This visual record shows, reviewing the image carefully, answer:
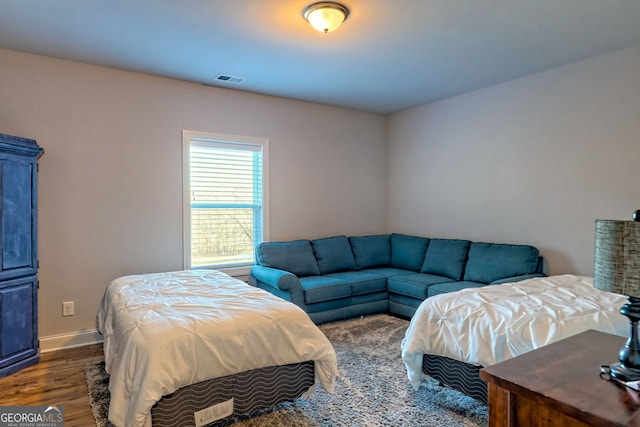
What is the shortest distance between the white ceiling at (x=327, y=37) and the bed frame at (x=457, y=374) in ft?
7.67

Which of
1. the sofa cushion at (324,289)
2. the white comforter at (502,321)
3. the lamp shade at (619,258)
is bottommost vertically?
the sofa cushion at (324,289)

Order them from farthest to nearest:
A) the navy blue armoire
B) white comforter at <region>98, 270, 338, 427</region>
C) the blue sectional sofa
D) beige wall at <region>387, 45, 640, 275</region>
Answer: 1. the blue sectional sofa
2. beige wall at <region>387, 45, 640, 275</region>
3. the navy blue armoire
4. white comforter at <region>98, 270, 338, 427</region>

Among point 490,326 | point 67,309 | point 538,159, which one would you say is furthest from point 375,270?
point 67,309

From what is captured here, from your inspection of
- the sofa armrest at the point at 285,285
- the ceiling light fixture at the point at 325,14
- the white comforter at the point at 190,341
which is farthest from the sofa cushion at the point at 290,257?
the ceiling light fixture at the point at 325,14

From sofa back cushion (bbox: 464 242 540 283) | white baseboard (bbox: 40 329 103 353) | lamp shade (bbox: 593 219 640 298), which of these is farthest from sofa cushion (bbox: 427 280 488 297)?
white baseboard (bbox: 40 329 103 353)

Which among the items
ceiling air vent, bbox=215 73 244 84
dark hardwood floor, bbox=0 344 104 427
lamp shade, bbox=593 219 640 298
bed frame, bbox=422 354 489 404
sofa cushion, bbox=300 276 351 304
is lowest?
dark hardwood floor, bbox=0 344 104 427

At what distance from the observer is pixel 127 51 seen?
3.28 metres

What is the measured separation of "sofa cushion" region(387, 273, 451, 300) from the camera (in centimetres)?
402

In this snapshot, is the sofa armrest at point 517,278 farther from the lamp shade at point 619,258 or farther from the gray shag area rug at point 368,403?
the lamp shade at point 619,258

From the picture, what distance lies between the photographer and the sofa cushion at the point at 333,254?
15.3ft

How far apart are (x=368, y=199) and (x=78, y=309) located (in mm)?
3769

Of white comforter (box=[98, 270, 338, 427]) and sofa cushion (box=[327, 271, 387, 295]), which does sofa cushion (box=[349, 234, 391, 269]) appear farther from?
white comforter (box=[98, 270, 338, 427])

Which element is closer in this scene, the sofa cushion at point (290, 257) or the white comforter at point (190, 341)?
the white comforter at point (190, 341)

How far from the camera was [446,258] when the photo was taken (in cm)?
443
